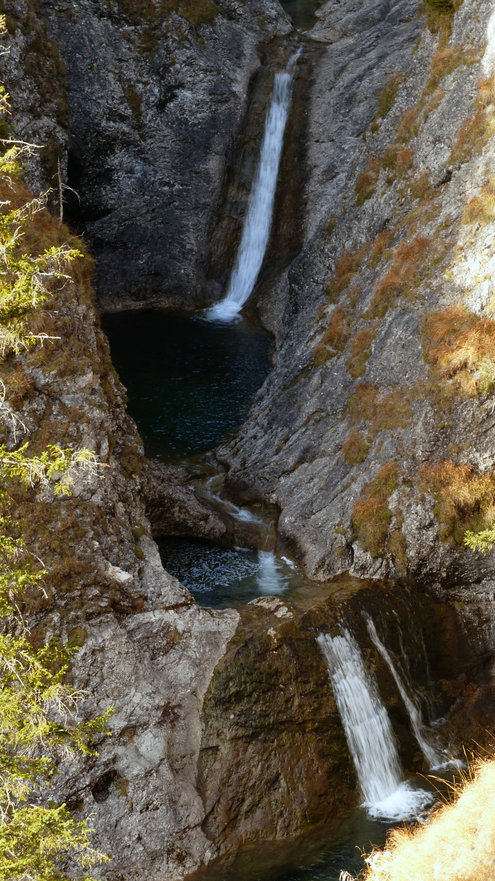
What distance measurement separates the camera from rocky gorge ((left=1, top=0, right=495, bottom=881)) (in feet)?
59.1

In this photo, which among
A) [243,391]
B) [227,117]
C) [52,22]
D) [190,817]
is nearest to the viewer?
[190,817]

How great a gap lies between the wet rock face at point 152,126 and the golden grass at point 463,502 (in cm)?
2535

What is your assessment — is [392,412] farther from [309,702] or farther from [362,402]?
[309,702]

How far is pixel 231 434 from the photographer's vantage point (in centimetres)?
3225

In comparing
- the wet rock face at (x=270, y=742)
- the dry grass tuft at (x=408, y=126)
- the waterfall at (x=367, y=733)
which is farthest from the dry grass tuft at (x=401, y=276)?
the wet rock face at (x=270, y=742)

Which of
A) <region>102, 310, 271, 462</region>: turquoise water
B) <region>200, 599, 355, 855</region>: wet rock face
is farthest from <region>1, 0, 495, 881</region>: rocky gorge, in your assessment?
<region>102, 310, 271, 462</region>: turquoise water

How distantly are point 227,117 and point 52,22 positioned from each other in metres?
9.67

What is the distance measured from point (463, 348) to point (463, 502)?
449 cm

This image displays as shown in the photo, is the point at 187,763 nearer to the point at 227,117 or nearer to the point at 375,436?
the point at 375,436

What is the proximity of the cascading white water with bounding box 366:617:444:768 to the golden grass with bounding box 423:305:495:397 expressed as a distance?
744cm

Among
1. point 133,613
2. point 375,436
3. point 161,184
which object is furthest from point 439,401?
Answer: point 161,184

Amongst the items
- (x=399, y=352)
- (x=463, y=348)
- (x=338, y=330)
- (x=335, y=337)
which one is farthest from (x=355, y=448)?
(x=338, y=330)

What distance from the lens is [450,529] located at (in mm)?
22484

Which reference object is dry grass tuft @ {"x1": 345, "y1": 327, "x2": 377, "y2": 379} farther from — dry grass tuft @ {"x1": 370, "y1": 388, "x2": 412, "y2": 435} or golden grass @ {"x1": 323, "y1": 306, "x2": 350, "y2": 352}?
dry grass tuft @ {"x1": 370, "y1": 388, "x2": 412, "y2": 435}
